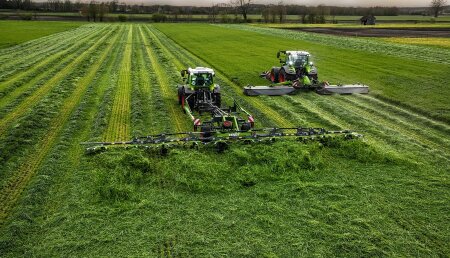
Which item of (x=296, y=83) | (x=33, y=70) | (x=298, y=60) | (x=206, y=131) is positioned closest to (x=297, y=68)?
(x=298, y=60)

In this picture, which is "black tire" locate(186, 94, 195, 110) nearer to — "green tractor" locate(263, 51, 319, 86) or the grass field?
the grass field

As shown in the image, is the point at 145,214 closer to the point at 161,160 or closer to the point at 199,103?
the point at 161,160

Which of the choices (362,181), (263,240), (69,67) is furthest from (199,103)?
(69,67)

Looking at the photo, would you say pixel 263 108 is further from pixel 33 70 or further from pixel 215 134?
pixel 33 70

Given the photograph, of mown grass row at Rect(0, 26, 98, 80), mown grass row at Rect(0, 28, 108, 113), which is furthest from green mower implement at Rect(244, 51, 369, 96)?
mown grass row at Rect(0, 26, 98, 80)

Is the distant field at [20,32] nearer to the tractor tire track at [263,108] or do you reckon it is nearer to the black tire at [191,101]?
the tractor tire track at [263,108]

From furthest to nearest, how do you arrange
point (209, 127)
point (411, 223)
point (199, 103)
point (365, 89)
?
point (365, 89) → point (199, 103) → point (209, 127) → point (411, 223)

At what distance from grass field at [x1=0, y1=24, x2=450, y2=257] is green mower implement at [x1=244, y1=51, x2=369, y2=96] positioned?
73 cm

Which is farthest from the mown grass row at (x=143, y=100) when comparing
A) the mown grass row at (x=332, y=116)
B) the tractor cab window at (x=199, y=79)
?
the mown grass row at (x=332, y=116)

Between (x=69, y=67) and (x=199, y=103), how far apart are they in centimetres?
1655

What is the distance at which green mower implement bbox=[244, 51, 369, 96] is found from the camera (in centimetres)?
2128

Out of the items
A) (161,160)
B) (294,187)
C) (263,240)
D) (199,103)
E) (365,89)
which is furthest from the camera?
(365,89)

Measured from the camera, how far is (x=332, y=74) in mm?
27766

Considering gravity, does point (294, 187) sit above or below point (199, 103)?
below
